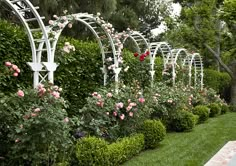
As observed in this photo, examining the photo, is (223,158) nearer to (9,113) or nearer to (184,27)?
(9,113)

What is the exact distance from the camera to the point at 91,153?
478 centimetres

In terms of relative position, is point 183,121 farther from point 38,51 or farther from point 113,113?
point 38,51

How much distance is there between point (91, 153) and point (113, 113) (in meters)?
1.36

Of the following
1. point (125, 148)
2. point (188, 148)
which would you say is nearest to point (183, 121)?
point (188, 148)

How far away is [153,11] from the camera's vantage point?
2223 cm

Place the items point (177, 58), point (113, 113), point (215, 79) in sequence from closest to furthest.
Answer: point (113, 113) < point (177, 58) < point (215, 79)

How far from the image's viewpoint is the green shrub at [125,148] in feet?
16.9

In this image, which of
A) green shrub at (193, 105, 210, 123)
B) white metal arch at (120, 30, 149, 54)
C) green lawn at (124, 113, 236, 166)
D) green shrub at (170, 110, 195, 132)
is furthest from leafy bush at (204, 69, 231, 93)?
green shrub at (170, 110, 195, 132)

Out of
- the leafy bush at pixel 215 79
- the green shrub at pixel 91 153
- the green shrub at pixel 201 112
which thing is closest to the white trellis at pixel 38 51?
the green shrub at pixel 91 153

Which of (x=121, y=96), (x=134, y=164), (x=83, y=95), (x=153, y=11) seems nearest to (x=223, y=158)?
(x=134, y=164)

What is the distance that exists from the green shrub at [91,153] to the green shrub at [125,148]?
0.20 m

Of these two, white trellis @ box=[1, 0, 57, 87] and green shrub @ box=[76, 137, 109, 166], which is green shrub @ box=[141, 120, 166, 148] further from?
white trellis @ box=[1, 0, 57, 87]

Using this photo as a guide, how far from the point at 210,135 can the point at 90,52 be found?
369cm

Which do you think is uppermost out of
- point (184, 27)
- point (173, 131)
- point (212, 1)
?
point (212, 1)
